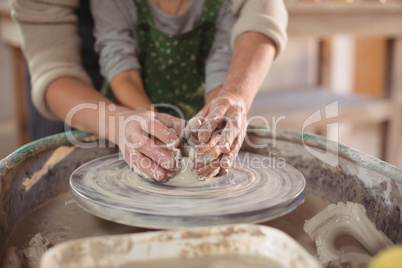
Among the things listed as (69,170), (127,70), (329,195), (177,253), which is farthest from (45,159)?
(329,195)

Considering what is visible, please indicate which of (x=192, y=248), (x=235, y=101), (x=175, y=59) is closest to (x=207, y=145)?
(x=235, y=101)

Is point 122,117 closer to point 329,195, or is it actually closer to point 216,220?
point 216,220

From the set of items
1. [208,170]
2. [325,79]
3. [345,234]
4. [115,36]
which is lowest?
[325,79]

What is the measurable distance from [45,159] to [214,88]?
1.53ft

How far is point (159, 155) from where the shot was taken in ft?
2.24

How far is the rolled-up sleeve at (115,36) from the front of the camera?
107 cm

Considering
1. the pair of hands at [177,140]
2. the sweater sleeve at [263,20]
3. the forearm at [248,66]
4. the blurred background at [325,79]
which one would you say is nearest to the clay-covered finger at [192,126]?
the pair of hands at [177,140]

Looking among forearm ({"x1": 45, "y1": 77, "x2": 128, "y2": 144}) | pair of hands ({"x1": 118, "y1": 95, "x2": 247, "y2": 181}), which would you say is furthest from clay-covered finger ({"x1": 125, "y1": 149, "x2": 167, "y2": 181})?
forearm ({"x1": 45, "y1": 77, "x2": 128, "y2": 144})

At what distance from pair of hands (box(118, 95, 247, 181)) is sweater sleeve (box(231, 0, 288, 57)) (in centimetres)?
30

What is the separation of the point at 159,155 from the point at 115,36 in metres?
0.52

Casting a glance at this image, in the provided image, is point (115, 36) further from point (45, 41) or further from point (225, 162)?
point (225, 162)

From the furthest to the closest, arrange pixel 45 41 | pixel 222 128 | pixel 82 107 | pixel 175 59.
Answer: pixel 175 59
pixel 45 41
pixel 82 107
pixel 222 128

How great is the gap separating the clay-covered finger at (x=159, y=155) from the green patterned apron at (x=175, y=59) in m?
0.40

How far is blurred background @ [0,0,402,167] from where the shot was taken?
183cm
